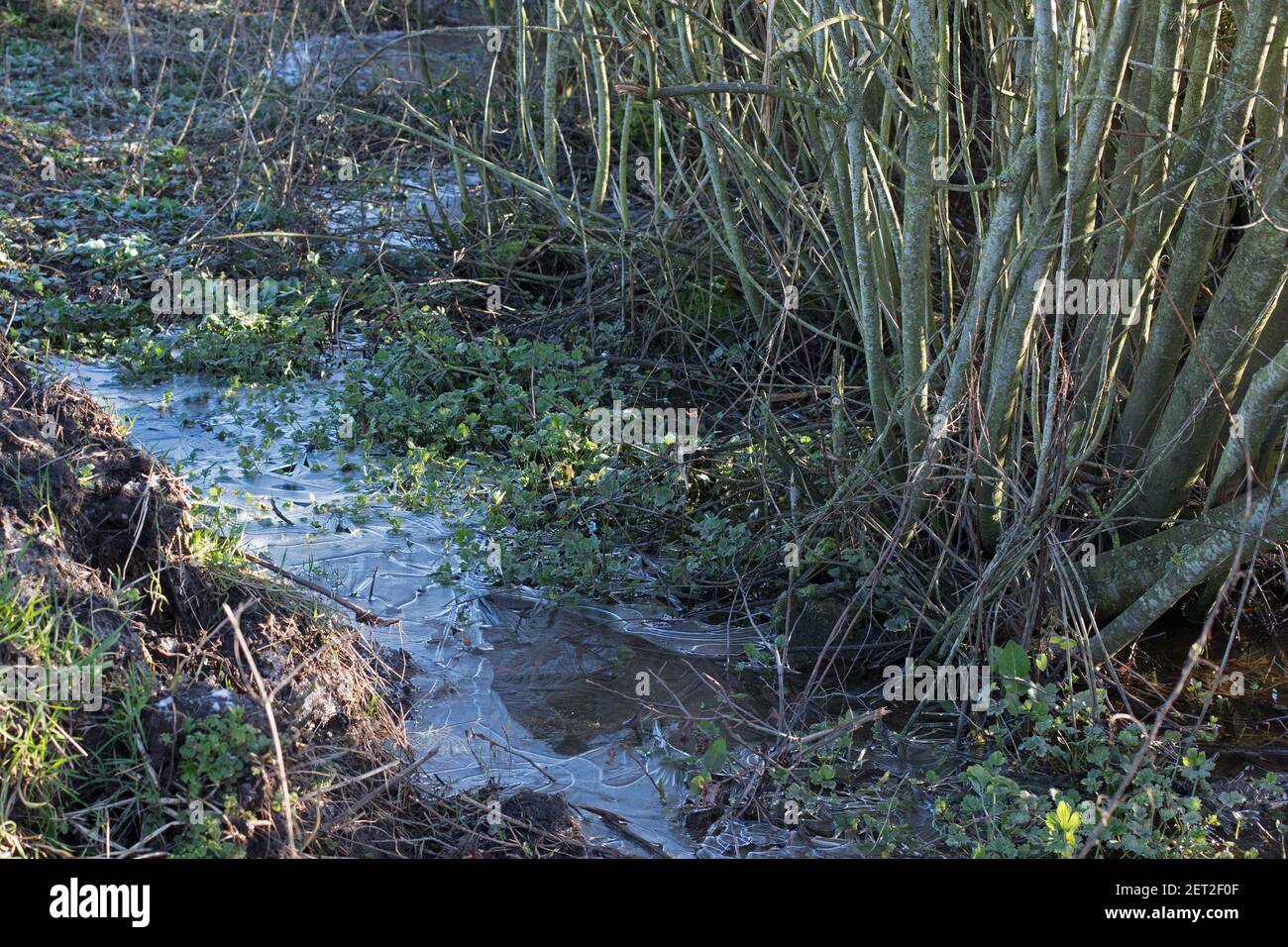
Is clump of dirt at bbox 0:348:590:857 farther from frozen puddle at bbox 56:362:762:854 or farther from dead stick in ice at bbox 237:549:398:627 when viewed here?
frozen puddle at bbox 56:362:762:854

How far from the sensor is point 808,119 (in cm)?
424

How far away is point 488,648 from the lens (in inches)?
154

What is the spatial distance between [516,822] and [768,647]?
4.12 ft

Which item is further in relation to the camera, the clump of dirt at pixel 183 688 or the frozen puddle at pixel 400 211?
the frozen puddle at pixel 400 211

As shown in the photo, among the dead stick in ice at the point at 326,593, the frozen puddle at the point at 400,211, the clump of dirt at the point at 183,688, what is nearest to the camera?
the clump of dirt at the point at 183,688

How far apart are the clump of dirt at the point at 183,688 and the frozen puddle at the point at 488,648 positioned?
215 millimetres

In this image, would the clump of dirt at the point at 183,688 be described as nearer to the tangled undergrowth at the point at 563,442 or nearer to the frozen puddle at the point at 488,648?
the tangled undergrowth at the point at 563,442

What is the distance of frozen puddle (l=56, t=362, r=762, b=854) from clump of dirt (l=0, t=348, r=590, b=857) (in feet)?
0.70

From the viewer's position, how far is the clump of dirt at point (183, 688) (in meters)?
2.51

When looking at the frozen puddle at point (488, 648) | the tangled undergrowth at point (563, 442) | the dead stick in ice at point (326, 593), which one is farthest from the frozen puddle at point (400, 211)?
the dead stick in ice at point (326, 593)

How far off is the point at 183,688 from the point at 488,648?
4.19 feet

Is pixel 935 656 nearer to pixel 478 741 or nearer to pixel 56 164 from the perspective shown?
pixel 478 741

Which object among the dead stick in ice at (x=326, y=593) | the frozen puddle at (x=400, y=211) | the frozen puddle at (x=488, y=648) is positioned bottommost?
the frozen puddle at (x=488, y=648)
